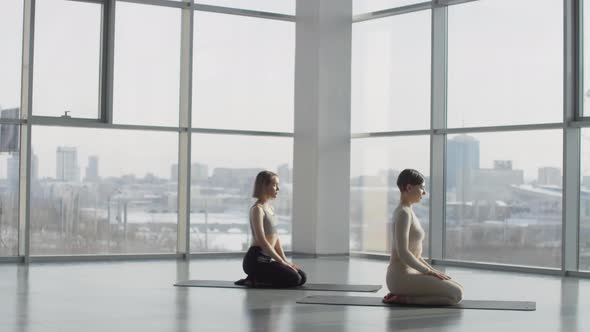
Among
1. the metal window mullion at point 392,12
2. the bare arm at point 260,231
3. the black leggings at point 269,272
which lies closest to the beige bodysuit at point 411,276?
the black leggings at point 269,272

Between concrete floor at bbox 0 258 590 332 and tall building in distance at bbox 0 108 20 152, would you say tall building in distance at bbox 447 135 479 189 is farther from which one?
tall building in distance at bbox 0 108 20 152

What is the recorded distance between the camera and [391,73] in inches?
469

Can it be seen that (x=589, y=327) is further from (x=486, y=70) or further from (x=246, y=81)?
(x=246, y=81)

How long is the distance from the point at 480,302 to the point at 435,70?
4.81m

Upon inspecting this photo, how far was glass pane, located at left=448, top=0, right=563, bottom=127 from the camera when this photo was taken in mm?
10180

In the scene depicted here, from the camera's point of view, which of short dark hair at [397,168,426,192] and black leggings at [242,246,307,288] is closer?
short dark hair at [397,168,426,192]

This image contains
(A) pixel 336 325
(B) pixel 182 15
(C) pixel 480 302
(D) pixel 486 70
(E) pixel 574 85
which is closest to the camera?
(A) pixel 336 325

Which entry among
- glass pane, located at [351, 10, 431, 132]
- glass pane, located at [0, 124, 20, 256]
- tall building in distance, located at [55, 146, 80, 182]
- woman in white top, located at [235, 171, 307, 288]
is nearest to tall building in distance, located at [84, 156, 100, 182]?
tall building in distance, located at [55, 146, 80, 182]

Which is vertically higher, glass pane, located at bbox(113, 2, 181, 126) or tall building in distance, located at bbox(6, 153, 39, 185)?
glass pane, located at bbox(113, 2, 181, 126)

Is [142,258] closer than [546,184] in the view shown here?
No

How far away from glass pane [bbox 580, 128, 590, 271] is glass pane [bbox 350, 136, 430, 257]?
88.0 inches

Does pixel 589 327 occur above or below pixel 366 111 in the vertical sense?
below

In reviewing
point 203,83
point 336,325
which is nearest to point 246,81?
point 203,83

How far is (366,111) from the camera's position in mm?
12141
